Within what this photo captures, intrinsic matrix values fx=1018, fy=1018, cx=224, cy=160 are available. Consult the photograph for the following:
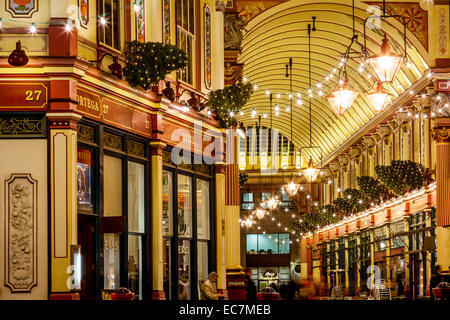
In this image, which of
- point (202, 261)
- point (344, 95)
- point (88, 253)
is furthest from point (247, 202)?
point (88, 253)

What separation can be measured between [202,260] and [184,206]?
1719 mm

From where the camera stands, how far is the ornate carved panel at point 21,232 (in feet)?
49.0

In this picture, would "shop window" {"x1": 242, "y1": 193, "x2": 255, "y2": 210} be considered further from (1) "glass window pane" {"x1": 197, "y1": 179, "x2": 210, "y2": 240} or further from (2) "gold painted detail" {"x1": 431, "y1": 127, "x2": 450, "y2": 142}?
(1) "glass window pane" {"x1": 197, "y1": 179, "x2": 210, "y2": 240}

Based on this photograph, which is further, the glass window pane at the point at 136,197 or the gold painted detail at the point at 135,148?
the glass window pane at the point at 136,197

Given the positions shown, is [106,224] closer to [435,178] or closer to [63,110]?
[63,110]

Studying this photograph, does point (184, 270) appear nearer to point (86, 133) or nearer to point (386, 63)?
point (86, 133)

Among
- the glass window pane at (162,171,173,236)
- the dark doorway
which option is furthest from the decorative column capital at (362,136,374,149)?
the dark doorway

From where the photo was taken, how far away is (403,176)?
3256 cm

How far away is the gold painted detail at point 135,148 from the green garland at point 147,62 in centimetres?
119

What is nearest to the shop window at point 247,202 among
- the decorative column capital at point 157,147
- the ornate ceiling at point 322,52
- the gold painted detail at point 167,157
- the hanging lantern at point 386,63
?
the ornate ceiling at point 322,52

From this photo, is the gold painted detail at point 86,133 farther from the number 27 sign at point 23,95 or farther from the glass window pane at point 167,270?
the glass window pane at point 167,270

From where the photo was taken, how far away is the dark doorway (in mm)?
16516

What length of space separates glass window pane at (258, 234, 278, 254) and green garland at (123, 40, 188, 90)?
60.2 meters

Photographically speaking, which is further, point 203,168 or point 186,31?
point 203,168
